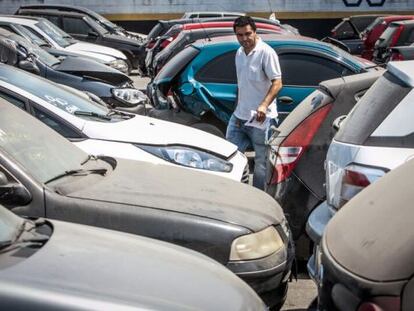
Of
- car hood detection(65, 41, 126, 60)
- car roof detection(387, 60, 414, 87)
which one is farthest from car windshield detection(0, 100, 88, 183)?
car hood detection(65, 41, 126, 60)

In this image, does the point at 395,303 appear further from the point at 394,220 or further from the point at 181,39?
the point at 181,39

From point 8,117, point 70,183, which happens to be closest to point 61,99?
point 8,117

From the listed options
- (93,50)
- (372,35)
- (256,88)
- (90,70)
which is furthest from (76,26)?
(256,88)

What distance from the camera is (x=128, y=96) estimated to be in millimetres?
10281

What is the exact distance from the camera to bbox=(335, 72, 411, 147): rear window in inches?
174

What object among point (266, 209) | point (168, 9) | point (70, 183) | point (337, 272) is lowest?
point (168, 9)

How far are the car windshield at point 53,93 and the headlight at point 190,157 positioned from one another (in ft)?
2.44

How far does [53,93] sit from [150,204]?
269cm

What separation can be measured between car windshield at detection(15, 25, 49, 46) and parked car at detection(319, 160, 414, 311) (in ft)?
43.3

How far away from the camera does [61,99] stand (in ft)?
21.9

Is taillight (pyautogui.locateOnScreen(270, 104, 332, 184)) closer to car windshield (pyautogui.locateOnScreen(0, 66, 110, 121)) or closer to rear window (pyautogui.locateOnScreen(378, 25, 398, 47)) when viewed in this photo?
car windshield (pyautogui.locateOnScreen(0, 66, 110, 121))

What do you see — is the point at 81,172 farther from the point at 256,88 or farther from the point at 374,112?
the point at 256,88

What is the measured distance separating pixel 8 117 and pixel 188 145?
2.02 m

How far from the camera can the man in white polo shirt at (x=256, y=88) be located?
23.6ft
